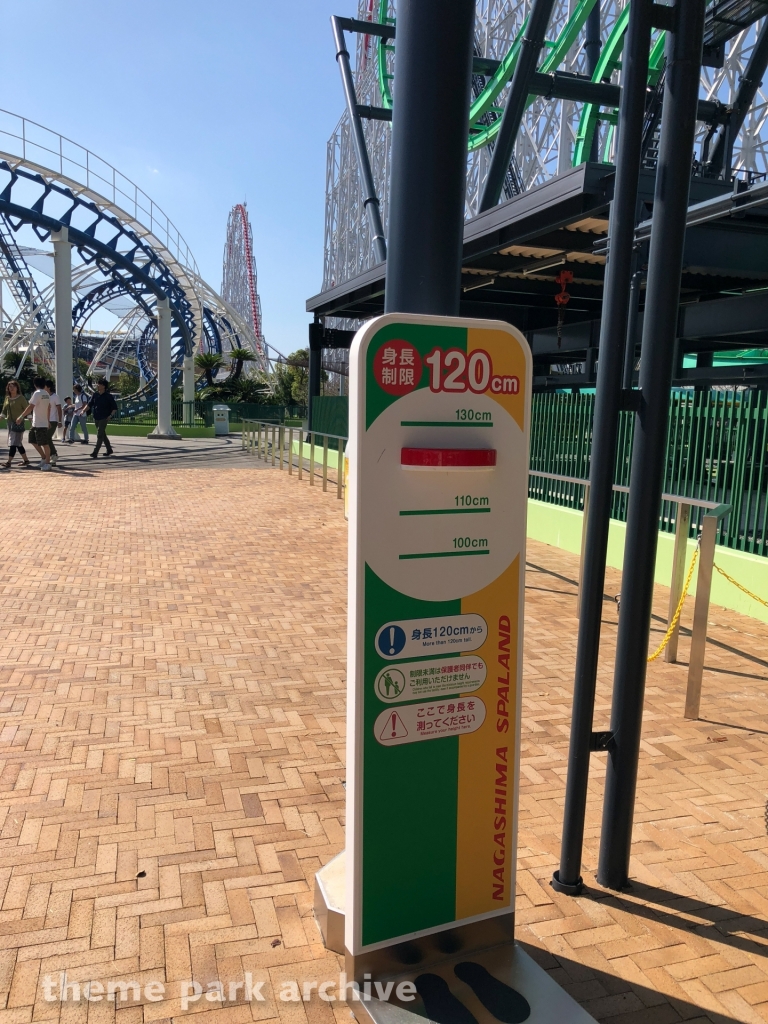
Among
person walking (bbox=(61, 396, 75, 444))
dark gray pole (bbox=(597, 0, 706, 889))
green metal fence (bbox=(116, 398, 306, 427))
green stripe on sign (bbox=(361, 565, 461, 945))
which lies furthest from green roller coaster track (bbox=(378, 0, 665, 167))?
green metal fence (bbox=(116, 398, 306, 427))

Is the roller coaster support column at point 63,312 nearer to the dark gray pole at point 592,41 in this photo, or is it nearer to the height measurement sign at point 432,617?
the dark gray pole at point 592,41

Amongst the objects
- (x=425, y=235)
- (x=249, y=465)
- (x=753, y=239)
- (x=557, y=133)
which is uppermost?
(x=557, y=133)

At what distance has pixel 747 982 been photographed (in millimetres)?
2562

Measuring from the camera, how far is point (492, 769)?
2504 mm

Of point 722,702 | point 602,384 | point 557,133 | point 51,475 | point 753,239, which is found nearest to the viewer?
point 602,384

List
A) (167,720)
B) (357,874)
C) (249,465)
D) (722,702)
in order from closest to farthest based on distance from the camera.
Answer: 1. (357,874)
2. (167,720)
3. (722,702)
4. (249,465)

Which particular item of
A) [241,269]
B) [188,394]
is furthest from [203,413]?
[241,269]

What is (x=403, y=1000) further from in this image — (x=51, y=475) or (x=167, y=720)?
(x=51, y=475)

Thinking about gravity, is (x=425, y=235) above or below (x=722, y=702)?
above

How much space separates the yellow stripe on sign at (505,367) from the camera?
2.28m

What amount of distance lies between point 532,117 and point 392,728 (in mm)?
40390

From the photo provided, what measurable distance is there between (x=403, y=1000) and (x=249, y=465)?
20.1m

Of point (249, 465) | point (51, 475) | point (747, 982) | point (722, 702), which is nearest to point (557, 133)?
point (249, 465)

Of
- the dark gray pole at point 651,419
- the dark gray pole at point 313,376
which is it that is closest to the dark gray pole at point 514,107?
the dark gray pole at point 313,376
